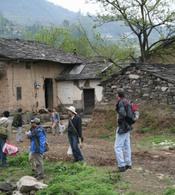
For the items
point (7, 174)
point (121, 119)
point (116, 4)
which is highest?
point (116, 4)

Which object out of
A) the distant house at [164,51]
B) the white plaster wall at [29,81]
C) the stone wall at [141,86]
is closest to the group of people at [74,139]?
the stone wall at [141,86]

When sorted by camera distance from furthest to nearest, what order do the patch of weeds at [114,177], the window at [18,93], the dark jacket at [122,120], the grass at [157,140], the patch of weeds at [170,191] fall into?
the window at [18,93] < the grass at [157,140] < the dark jacket at [122,120] < the patch of weeds at [114,177] < the patch of weeds at [170,191]

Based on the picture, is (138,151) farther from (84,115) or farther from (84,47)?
(84,47)

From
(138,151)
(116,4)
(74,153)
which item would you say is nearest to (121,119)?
(74,153)

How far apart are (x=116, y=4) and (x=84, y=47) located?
97.3 feet

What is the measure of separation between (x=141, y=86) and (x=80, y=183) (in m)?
12.3

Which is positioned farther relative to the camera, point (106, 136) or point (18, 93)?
point (18, 93)

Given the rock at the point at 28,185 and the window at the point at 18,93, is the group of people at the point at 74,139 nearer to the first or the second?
the rock at the point at 28,185

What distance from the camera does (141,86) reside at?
2208 centimetres

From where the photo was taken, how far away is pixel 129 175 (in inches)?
442

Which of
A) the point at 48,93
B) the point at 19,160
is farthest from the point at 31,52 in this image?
the point at 19,160

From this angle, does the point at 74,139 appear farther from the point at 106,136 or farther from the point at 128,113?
the point at 106,136

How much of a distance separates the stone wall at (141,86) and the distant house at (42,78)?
25.0 feet

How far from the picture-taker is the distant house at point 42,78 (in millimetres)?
28891
